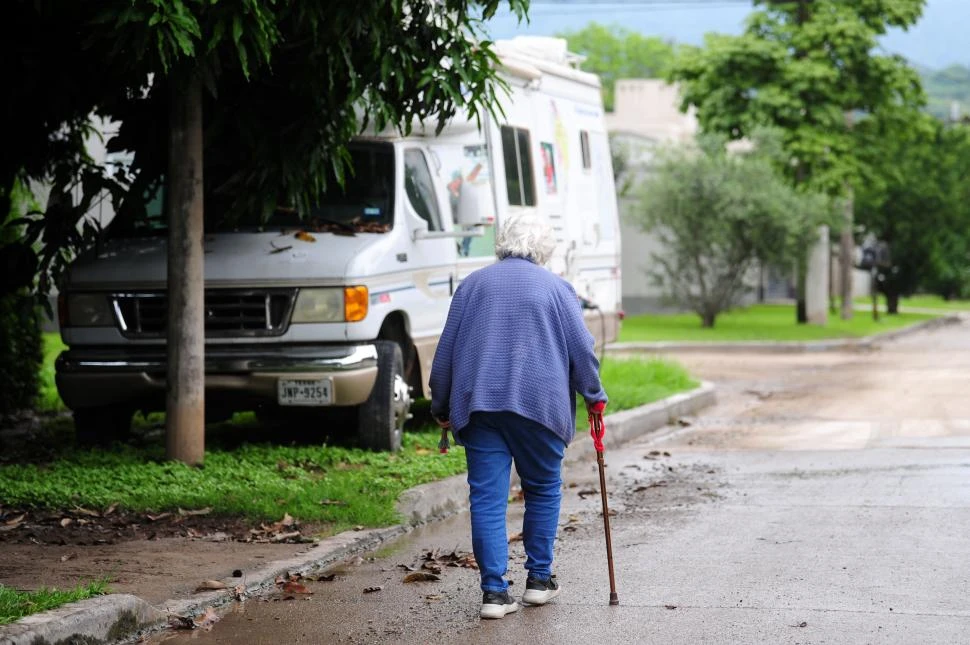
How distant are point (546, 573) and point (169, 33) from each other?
11.4 ft

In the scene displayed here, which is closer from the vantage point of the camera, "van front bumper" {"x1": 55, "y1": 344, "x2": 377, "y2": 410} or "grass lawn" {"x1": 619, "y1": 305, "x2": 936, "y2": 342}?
"van front bumper" {"x1": 55, "y1": 344, "x2": 377, "y2": 410}

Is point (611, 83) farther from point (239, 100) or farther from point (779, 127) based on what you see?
point (239, 100)

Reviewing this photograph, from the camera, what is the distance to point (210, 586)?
688 cm

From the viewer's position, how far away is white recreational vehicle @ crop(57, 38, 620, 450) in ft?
34.6

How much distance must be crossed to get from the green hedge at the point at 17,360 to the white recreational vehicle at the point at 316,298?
2322mm

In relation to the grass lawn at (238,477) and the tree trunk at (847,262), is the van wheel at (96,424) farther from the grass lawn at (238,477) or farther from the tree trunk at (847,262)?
the tree trunk at (847,262)

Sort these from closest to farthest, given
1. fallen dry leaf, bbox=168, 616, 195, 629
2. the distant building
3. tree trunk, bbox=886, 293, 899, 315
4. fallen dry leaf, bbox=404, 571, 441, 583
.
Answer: fallen dry leaf, bbox=168, 616, 195, 629
fallen dry leaf, bbox=404, 571, 441, 583
the distant building
tree trunk, bbox=886, 293, 899, 315

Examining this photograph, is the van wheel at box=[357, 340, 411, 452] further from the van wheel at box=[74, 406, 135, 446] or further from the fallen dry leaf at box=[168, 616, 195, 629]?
the fallen dry leaf at box=[168, 616, 195, 629]

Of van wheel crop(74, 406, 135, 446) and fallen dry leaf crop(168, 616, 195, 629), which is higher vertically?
van wheel crop(74, 406, 135, 446)

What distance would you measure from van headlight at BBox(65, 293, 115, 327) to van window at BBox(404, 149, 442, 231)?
2.34m

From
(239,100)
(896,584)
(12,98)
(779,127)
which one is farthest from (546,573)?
(779,127)

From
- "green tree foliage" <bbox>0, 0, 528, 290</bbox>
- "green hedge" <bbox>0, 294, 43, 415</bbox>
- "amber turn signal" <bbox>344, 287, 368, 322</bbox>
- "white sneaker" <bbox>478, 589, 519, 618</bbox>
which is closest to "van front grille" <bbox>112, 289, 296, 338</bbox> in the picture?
"amber turn signal" <bbox>344, 287, 368, 322</bbox>

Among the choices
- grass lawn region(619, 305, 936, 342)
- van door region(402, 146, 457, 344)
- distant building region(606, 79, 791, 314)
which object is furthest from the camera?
distant building region(606, 79, 791, 314)

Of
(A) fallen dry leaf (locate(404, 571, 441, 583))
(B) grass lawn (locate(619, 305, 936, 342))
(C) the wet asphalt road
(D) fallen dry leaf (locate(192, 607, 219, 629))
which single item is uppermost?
(D) fallen dry leaf (locate(192, 607, 219, 629))
